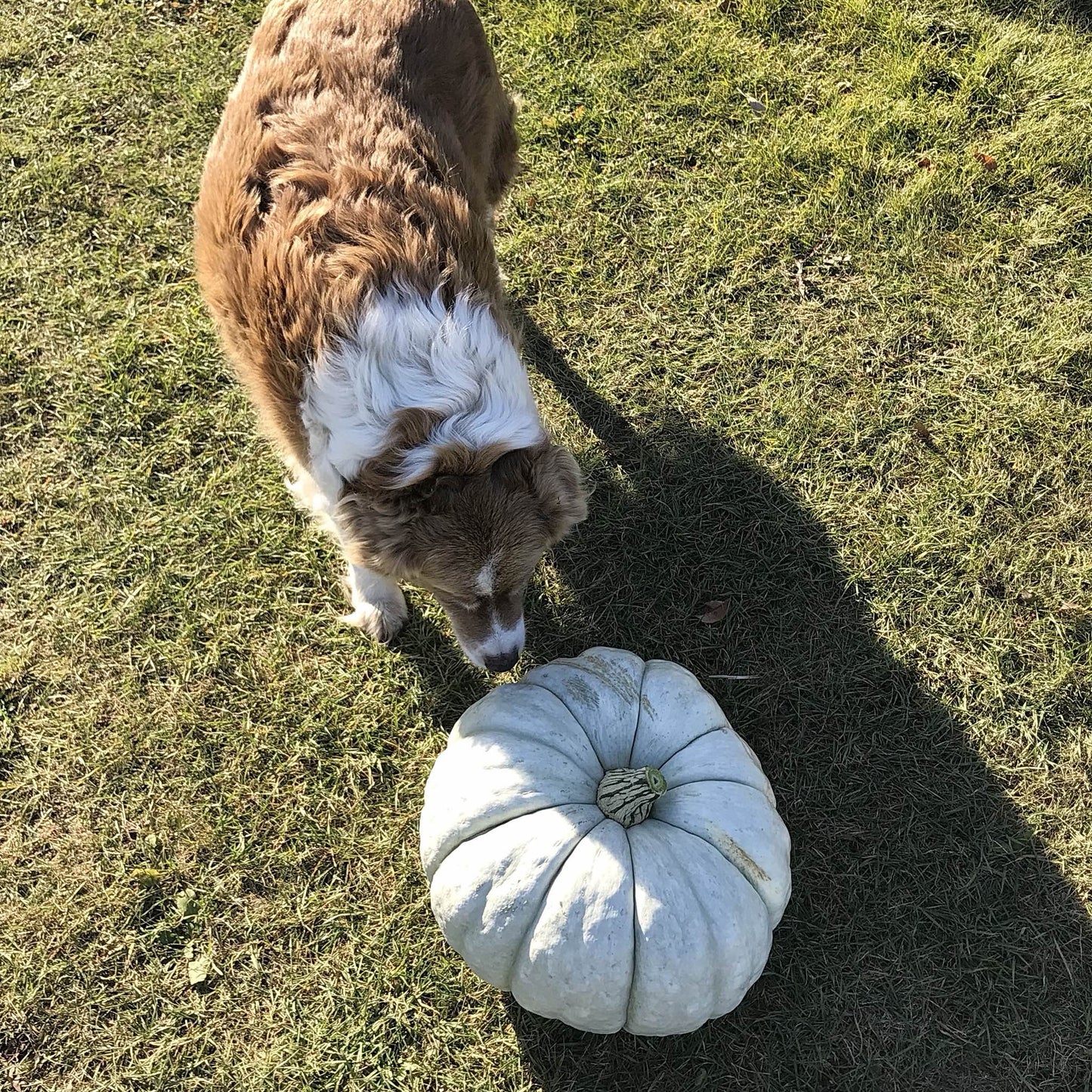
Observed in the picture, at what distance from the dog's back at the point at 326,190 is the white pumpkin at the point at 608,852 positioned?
156cm

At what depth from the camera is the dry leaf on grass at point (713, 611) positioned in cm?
444

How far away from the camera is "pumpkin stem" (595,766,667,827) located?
3012 mm

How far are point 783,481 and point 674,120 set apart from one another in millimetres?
2625

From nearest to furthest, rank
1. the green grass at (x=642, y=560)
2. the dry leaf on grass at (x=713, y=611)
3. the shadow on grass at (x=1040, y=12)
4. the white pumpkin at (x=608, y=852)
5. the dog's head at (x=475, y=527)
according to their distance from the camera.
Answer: the white pumpkin at (x=608, y=852) < the dog's head at (x=475, y=527) < the green grass at (x=642, y=560) < the dry leaf on grass at (x=713, y=611) < the shadow on grass at (x=1040, y=12)

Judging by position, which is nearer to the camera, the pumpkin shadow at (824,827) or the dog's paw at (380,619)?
the pumpkin shadow at (824,827)

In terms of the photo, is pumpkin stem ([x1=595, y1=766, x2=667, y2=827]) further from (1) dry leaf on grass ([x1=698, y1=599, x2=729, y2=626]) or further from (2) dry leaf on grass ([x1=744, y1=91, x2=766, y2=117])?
(2) dry leaf on grass ([x1=744, y1=91, x2=766, y2=117])

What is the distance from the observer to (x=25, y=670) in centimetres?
437

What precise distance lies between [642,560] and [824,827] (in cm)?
161

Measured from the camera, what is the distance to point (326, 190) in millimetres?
3234


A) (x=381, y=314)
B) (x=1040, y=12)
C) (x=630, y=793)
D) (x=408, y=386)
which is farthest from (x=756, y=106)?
(x=630, y=793)

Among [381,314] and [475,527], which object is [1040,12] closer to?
[381,314]

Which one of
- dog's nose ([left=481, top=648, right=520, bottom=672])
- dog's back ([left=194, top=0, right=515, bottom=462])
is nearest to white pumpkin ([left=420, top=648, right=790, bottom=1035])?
dog's nose ([left=481, top=648, right=520, bottom=672])

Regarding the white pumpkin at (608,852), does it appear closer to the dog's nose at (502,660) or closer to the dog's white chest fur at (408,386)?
the dog's nose at (502,660)

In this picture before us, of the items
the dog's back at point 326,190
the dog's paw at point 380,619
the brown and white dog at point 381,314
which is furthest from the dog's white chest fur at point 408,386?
the dog's paw at point 380,619
